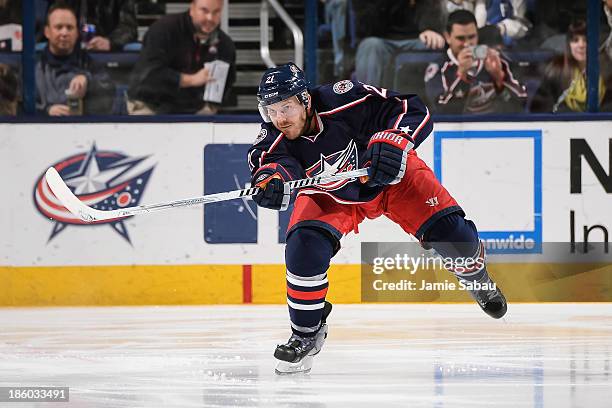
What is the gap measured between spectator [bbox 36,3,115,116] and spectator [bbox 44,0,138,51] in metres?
0.04

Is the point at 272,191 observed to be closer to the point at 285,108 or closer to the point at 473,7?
the point at 285,108

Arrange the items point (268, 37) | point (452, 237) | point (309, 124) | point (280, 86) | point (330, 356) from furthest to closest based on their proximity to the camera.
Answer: point (268, 37), point (330, 356), point (452, 237), point (309, 124), point (280, 86)

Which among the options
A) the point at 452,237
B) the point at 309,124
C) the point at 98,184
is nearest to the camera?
the point at 309,124

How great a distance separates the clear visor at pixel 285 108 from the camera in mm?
3365

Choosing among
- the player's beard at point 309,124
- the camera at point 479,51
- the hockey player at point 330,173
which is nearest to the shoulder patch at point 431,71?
the camera at point 479,51

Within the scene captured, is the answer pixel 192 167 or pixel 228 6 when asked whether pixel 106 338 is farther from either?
pixel 228 6

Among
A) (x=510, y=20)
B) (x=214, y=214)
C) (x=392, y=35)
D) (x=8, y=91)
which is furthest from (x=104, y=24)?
(x=510, y=20)

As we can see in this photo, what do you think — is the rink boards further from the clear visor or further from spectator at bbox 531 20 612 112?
the clear visor

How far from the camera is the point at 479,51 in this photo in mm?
5379

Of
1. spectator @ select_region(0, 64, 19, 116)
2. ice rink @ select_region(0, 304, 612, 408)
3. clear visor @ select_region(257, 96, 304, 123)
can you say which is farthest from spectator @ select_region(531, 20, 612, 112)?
spectator @ select_region(0, 64, 19, 116)

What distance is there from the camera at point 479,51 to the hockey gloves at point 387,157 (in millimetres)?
2108

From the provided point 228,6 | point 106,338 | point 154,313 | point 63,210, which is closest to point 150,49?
point 228,6

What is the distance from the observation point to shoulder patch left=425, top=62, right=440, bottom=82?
5363mm

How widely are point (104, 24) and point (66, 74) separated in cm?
31
